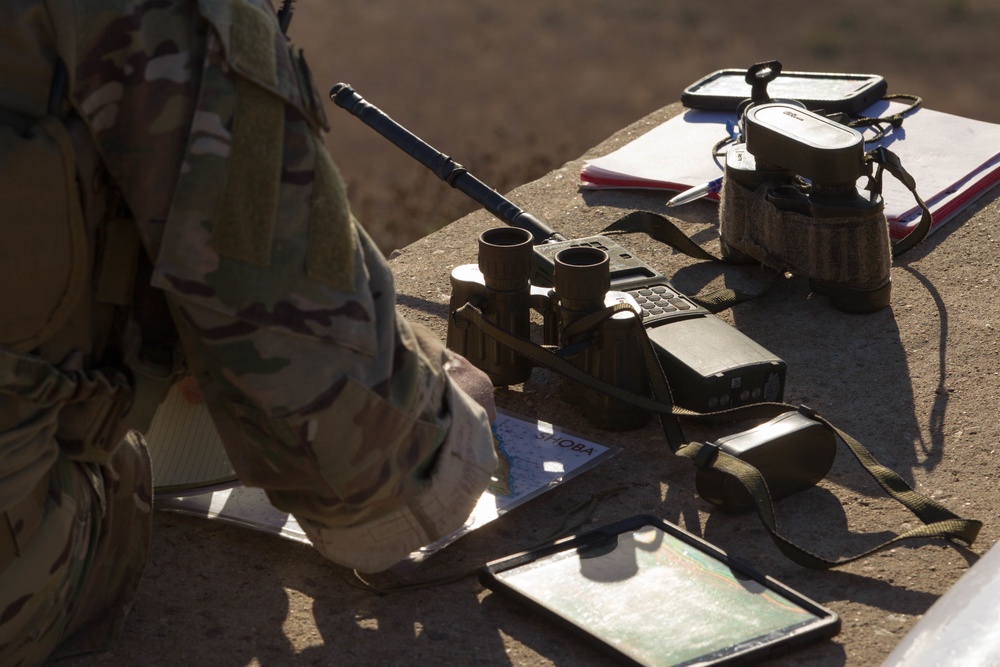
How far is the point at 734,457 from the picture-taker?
167 cm

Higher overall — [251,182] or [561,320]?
[251,182]

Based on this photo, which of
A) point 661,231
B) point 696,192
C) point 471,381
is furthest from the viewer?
point 696,192

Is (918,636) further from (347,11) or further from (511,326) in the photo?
(347,11)

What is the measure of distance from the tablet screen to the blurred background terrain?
213 inches

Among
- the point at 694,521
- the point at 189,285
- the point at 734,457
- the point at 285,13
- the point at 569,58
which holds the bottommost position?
the point at 569,58

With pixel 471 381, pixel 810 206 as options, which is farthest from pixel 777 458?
pixel 810 206

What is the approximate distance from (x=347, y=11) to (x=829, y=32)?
403 cm

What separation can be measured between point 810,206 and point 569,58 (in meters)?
8.16

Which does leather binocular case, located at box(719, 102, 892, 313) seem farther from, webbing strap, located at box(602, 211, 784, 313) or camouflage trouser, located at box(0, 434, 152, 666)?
camouflage trouser, located at box(0, 434, 152, 666)

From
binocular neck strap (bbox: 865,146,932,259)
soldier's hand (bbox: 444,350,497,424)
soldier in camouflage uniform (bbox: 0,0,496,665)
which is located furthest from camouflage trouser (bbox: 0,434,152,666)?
binocular neck strap (bbox: 865,146,932,259)

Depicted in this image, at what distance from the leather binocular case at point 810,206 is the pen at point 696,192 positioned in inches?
9.7

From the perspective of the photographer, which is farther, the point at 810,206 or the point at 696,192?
the point at 696,192

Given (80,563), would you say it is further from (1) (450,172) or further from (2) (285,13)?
(1) (450,172)

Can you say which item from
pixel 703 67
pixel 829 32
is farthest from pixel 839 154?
pixel 829 32
